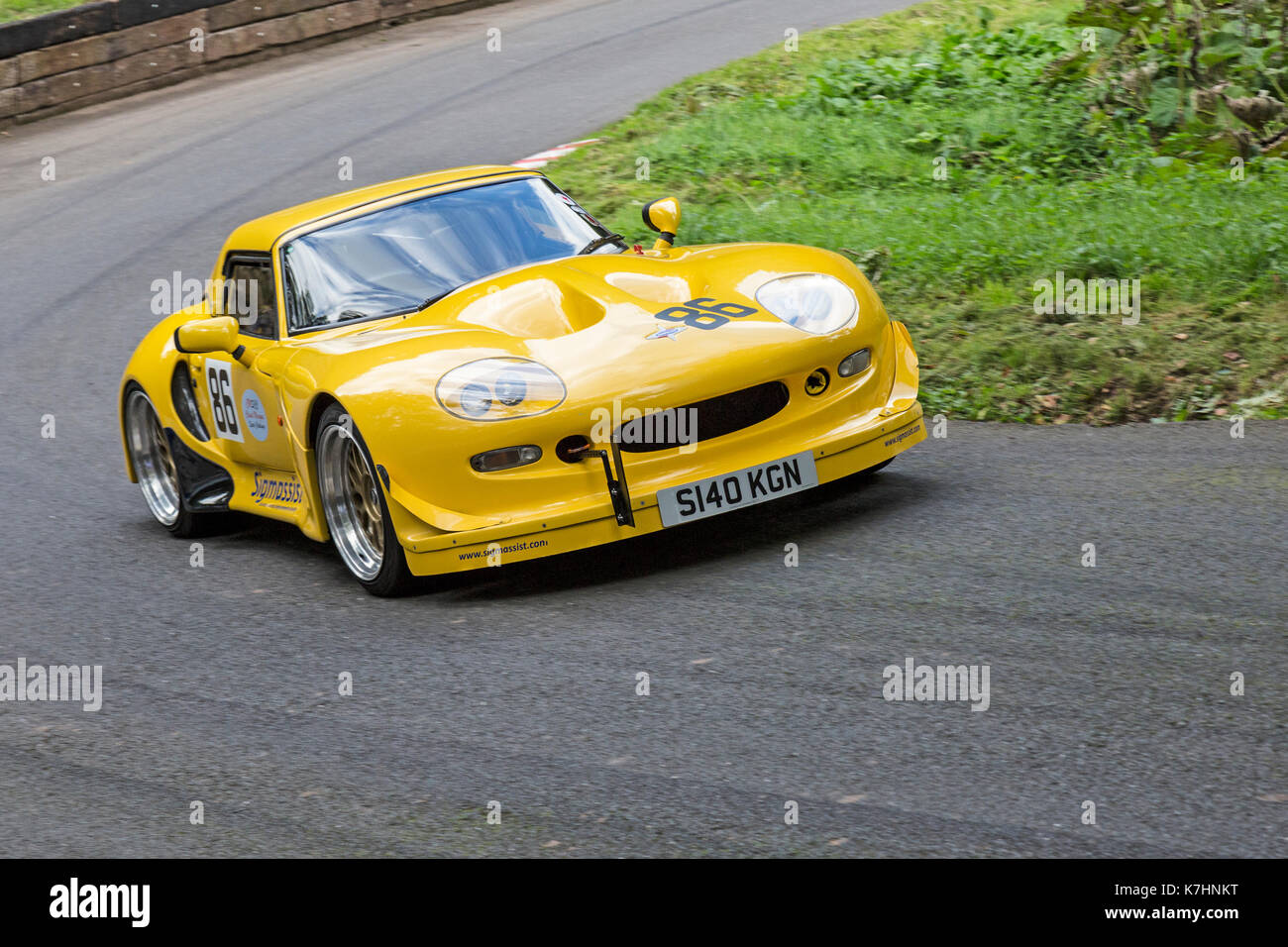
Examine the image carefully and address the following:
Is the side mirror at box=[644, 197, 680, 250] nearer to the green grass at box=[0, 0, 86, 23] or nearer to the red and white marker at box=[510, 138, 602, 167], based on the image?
the red and white marker at box=[510, 138, 602, 167]

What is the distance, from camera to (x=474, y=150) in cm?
1407

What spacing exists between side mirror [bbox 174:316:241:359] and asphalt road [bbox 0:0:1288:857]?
33.8 inches


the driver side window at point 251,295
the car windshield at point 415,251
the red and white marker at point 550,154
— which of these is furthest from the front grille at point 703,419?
the red and white marker at point 550,154

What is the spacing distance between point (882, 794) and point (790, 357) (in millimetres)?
2100

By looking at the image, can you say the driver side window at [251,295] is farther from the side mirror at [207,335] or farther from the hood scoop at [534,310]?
the hood scoop at [534,310]

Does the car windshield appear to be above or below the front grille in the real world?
above

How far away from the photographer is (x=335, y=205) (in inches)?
254

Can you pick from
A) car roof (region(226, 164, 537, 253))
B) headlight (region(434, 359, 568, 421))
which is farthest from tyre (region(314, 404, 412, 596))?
car roof (region(226, 164, 537, 253))

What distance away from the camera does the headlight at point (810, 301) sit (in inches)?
211

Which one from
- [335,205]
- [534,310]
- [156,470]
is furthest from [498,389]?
[156,470]

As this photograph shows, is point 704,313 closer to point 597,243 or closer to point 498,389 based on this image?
point 498,389

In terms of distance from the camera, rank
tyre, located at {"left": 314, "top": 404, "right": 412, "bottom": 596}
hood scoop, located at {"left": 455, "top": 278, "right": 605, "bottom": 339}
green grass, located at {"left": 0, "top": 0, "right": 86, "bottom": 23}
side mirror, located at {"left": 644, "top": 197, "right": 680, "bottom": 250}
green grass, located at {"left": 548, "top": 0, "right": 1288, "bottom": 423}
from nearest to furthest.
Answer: tyre, located at {"left": 314, "top": 404, "right": 412, "bottom": 596}, hood scoop, located at {"left": 455, "top": 278, "right": 605, "bottom": 339}, side mirror, located at {"left": 644, "top": 197, "right": 680, "bottom": 250}, green grass, located at {"left": 548, "top": 0, "right": 1288, "bottom": 423}, green grass, located at {"left": 0, "top": 0, "right": 86, "bottom": 23}

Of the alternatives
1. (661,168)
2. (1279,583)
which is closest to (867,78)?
(661,168)

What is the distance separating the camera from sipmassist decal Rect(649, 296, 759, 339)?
525 centimetres
